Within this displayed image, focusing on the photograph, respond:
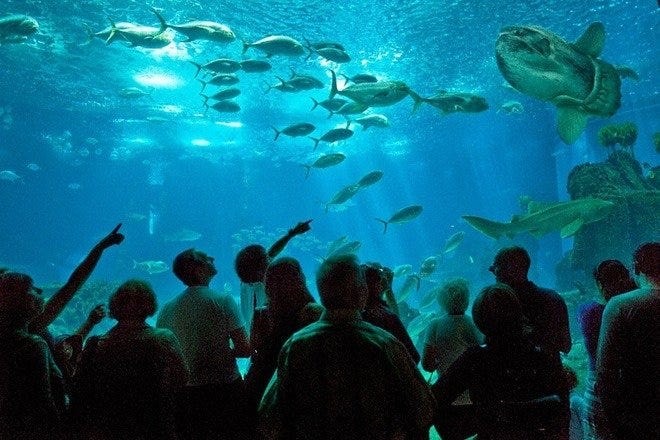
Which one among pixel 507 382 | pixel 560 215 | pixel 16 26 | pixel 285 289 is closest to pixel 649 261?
pixel 507 382

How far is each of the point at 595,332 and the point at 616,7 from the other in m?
16.1

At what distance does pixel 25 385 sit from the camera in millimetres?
2473

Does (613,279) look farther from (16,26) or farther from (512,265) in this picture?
(16,26)

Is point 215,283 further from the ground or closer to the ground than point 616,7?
closer to the ground

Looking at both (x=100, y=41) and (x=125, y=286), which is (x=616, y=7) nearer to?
(x=125, y=286)

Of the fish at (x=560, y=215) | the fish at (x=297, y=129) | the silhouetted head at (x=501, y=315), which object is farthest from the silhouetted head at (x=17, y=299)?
the fish at (x=297, y=129)

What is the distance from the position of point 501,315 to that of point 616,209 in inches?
502

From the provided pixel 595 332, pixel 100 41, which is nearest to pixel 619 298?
pixel 595 332

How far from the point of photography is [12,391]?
2.46 meters

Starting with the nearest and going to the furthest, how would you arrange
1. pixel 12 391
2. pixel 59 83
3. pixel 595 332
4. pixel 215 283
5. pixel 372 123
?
pixel 12 391, pixel 595 332, pixel 372 123, pixel 59 83, pixel 215 283

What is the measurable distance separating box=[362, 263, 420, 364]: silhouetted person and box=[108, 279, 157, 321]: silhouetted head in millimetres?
1401

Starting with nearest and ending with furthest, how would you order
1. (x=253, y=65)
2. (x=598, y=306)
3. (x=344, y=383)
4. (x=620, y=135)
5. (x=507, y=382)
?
(x=344, y=383) < (x=507, y=382) < (x=598, y=306) < (x=253, y=65) < (x=620, y=135)

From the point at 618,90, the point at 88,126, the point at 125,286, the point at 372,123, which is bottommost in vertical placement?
the point at 125,286

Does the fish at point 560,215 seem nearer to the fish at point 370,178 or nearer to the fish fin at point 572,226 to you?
the fish fin at point 572,226
